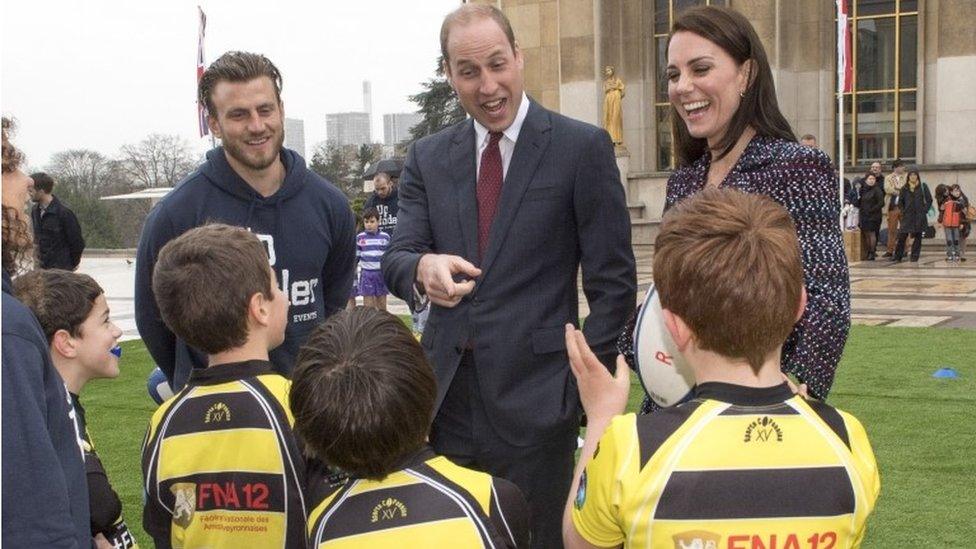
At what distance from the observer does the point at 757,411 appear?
6.51 feet

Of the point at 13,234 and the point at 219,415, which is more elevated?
the point at 13,234

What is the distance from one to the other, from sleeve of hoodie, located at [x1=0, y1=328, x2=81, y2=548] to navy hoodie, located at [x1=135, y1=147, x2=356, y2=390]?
142cm

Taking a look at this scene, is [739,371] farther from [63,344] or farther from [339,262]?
[63,344]

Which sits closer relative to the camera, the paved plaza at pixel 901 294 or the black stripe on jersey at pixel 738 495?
the black stripe on jersey at pixel 738 495

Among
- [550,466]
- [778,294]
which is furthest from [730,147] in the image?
[550,466]

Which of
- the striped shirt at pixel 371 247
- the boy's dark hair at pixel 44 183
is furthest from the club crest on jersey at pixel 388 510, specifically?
the striped shirt at pixel 371 247

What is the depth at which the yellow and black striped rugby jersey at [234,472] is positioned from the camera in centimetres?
260

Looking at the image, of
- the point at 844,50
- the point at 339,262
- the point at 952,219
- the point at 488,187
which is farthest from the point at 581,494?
the point at 844,50

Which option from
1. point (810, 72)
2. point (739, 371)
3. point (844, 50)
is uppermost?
point (810, 72)

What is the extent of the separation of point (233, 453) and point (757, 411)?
1306 millimetres

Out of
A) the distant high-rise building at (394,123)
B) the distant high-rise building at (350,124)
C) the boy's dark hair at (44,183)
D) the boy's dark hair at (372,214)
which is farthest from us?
the distant high-rise building at (350,124)

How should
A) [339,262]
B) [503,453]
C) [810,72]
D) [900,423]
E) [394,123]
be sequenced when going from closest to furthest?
[503,453] < [339,262] < [900,423] < [810,72] < [394,123]

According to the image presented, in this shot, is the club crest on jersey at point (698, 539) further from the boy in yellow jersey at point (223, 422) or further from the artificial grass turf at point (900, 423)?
the artificial grass turf at point (900, 423)

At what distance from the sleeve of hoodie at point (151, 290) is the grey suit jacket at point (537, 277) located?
2.66 feet
